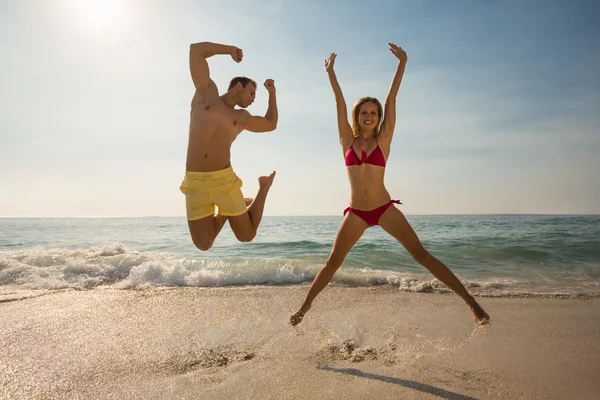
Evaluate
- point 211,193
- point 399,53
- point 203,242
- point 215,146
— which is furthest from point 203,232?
point 399,53

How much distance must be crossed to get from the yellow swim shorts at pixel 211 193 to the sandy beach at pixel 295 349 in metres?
1.54

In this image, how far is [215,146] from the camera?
4.18 meters

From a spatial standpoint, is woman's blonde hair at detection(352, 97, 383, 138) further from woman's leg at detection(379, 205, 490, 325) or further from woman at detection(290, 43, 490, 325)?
woman's leg at detection(379, 205, 490, 325)

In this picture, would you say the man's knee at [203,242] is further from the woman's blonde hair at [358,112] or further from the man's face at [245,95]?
the woman's blonde hair at [358,112]

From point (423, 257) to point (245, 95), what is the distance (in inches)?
101

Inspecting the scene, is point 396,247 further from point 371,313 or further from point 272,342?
point 272,342

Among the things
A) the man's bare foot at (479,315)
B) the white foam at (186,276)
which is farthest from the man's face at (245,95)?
the white foam at (186,276)

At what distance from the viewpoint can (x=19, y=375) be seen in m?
3.67

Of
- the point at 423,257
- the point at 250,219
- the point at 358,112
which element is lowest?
the point at 423,257

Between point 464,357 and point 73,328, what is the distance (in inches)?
187

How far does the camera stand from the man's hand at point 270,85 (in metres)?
4.50

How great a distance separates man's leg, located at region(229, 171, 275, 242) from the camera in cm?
452

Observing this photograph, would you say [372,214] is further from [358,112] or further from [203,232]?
[203,232]

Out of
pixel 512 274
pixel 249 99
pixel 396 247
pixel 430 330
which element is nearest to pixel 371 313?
pixel 430 330
